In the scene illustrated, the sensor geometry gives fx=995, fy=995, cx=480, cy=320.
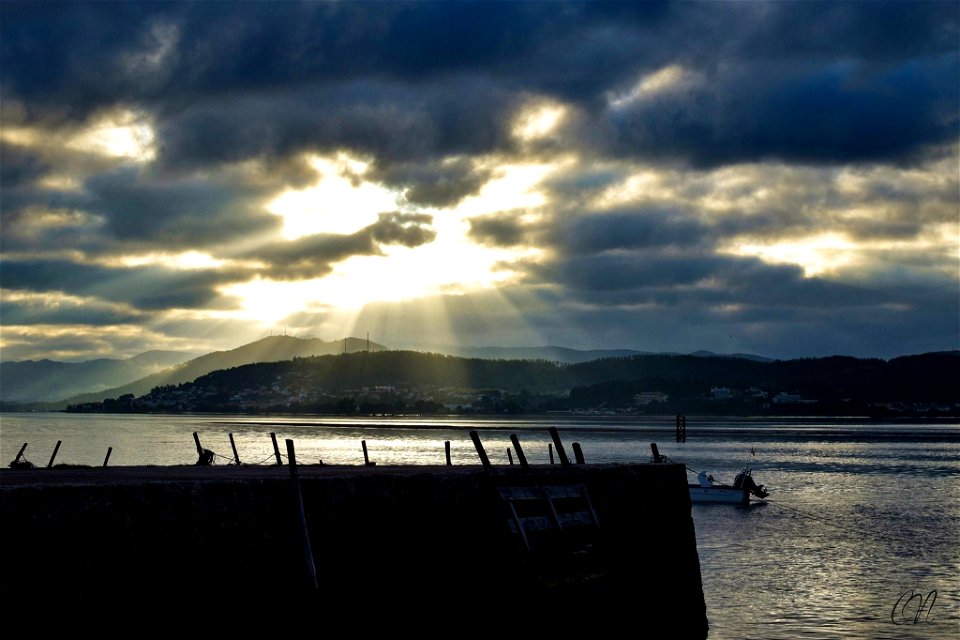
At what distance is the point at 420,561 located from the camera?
1494 centimetres

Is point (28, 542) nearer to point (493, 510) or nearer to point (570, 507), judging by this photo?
point (493, 510)

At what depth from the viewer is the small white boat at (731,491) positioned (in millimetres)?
55375

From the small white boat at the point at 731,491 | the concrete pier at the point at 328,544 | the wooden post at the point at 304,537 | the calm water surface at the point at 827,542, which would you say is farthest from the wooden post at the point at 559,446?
the small white boat at the point at 731,491

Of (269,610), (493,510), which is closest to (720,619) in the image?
(493,510)

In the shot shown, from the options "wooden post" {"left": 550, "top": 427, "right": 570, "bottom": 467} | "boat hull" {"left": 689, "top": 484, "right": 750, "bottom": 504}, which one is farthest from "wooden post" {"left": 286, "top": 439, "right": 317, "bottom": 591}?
"boat hull" {"left": 689, "top": 484, "right": 750, "bottom": 504}

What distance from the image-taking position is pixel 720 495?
2213 inches

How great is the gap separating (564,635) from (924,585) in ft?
62.3

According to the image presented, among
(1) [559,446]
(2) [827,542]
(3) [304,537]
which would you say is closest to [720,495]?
(2) [827,542]

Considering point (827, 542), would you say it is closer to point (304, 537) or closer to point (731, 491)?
point (731, 491)

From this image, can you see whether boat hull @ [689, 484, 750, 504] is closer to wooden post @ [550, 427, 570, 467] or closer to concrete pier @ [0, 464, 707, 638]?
wooden post @ [550, 427, 570, 467]

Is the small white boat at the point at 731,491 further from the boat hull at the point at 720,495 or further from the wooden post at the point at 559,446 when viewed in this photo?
the wooden post at the point at 559,446

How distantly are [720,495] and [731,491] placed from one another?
65cm

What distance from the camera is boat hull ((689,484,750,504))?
55469 mm

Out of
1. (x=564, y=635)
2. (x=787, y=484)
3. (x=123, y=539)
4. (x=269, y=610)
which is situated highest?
(x=123, y=539)
